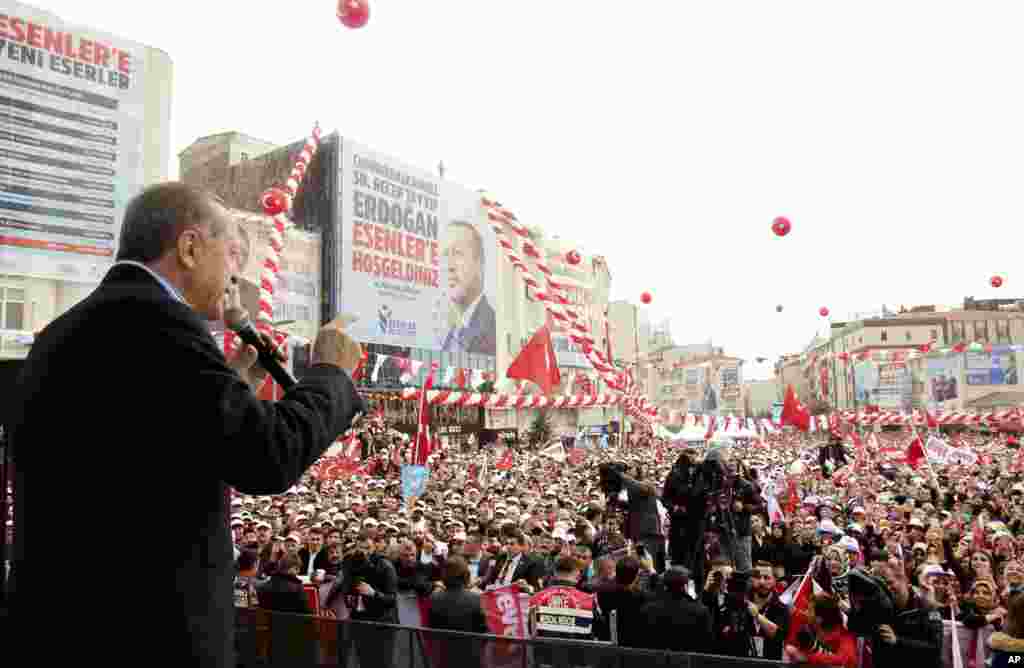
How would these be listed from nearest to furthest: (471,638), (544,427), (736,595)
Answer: (471,638)
(736,595)
(544,427)

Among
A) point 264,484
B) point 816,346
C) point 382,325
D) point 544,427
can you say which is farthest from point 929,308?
point 264,484

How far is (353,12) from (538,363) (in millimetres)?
8336

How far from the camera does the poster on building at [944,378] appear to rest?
78.9 metres

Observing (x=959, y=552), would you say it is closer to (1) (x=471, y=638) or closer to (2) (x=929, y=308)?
(1) (x=471, y=638)

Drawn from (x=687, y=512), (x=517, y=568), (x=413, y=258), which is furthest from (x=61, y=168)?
(x=687, y=512)

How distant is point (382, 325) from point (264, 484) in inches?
2013

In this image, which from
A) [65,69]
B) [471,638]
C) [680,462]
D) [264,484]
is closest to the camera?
[264,484]

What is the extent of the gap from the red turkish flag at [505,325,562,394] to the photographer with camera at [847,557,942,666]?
1087 cm

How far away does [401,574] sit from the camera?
8625mm

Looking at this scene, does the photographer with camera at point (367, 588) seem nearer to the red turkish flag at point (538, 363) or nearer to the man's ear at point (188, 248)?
the man's ear at point (188, 248)

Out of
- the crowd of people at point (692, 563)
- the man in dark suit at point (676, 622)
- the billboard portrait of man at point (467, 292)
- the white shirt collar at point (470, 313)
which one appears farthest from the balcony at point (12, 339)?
the white shirt collar at point (470, 313)

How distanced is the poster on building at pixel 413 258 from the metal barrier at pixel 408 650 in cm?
4084

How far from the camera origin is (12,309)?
29.5m

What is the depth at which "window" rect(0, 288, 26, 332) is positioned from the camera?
2919 centimetres
